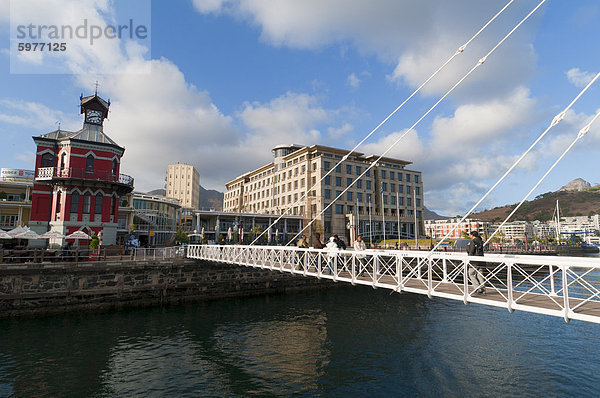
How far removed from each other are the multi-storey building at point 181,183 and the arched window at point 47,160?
104 metres

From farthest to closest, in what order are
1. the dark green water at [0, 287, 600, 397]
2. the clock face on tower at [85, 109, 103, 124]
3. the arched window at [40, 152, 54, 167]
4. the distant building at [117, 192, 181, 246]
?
1. the distant building at [117, 192, 181, 246]
2. the clock face on tower at [85, 109, 103, 124]
3. the arched window at [40, 152, 54, 167]
4. the dark green water at [0, 287, 600, 397]

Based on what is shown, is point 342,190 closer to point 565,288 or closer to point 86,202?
point 86,202

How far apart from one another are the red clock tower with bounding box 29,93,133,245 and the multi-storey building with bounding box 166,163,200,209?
10354 centimetres

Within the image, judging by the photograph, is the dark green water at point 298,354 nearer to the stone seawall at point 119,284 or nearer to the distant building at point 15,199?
the stone seawall at point 119,284

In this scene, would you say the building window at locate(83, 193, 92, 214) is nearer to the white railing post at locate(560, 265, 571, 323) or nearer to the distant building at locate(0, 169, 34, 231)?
the distant building at locate(0, 169, 34, 231)

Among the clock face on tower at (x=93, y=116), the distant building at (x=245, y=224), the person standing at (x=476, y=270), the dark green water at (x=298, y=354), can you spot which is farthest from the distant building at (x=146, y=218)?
the person standing at (x=476, y=270)

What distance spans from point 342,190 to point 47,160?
177 feet

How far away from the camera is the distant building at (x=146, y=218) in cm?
4847

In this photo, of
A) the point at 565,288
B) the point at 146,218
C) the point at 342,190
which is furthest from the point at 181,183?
the point at 565,288

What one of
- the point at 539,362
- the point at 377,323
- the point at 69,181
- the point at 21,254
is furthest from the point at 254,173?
the point at 539,362

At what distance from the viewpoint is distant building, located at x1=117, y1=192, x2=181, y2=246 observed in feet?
159

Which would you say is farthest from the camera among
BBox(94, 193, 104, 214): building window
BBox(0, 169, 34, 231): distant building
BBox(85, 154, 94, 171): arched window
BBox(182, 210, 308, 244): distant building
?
BBox(182, 210, 308, 244): distant building

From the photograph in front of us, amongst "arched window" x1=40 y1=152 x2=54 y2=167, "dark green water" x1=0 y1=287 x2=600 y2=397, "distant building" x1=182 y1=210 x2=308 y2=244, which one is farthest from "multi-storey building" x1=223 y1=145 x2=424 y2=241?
"dark green water" x1=0 y1=287 x2=600 y2=397

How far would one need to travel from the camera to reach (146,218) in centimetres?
5869
